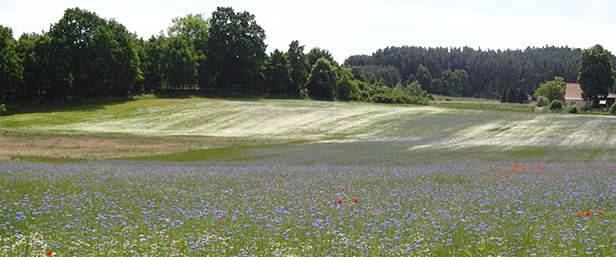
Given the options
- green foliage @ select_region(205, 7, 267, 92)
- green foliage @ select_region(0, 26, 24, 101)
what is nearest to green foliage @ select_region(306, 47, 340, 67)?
green foliage @ select_region(205, 7, 267, 92)

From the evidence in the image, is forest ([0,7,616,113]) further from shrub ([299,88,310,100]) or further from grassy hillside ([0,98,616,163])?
grassy hillside ([0,98,616,163])

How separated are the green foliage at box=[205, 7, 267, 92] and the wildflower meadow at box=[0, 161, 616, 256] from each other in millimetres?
97290

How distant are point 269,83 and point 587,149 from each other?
3552 inches

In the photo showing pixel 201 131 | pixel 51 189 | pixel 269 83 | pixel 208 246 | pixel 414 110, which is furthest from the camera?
pixel 269 83

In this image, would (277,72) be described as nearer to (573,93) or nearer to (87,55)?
(87,55)

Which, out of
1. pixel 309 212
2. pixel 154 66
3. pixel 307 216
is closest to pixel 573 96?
pixel 154 66

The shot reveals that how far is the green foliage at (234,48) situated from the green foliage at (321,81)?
1514 cm

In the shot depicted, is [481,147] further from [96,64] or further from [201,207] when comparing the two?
[96,64]

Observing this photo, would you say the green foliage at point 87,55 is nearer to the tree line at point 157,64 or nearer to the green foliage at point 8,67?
the tree line at point 157,64

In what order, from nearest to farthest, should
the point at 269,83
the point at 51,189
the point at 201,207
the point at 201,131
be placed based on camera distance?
the point at 201,207
the point at 51,189
the point at 201,131
the point at 269,83

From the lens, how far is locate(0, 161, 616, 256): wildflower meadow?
9828 millimetres

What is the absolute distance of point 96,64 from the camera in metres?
88.7

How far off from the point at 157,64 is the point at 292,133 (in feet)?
189

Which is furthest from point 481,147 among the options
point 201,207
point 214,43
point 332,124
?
point 214,43
